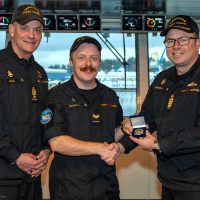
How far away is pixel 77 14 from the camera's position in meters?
4.53

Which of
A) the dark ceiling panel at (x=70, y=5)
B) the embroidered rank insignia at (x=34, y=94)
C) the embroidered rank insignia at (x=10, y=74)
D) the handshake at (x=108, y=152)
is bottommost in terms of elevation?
the handshake at (x=108, y=152)

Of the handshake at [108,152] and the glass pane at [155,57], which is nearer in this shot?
the handshake at [108,152]

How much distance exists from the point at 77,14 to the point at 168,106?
2.53m

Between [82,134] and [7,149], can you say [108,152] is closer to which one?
[82,134]

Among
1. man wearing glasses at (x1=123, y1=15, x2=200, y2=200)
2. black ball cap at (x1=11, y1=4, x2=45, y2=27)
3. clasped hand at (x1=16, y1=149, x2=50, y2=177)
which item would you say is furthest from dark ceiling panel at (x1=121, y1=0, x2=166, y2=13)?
clasped hand at (x1=16, y1=149, x2=50, y2=177)

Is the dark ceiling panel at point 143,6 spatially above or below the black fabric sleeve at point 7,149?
above

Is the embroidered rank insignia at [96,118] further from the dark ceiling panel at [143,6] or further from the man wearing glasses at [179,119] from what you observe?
the dark ceiling panel at [143,6]

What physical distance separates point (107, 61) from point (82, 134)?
3048mm

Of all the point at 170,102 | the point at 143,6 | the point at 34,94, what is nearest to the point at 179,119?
the point at 170,102

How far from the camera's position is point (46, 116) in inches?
89.7

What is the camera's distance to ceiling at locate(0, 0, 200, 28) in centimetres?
416

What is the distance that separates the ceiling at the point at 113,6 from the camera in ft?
13.7

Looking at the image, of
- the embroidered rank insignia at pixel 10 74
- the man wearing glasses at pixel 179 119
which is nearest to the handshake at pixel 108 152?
the man wearing glasses at pixel 179 119

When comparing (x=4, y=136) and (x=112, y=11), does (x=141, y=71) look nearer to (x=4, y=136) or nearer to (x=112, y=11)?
(x=112, y=11)
